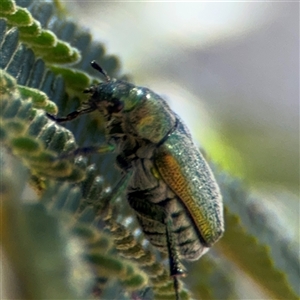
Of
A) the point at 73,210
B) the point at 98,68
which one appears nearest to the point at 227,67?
the point at 98,68

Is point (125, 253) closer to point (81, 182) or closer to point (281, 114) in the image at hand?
point (81, 182)

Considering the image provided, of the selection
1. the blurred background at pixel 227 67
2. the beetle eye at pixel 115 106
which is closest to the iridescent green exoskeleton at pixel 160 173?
A: the beetle eye at pixel 115 106

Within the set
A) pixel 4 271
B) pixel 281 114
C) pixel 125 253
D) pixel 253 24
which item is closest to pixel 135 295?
pixel 125 253

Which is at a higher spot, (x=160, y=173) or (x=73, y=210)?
(x=160, y=173)

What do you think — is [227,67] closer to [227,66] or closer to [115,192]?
[227,66]

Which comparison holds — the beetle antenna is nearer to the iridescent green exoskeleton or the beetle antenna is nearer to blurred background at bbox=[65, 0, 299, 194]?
the iridescent green exoskeleton

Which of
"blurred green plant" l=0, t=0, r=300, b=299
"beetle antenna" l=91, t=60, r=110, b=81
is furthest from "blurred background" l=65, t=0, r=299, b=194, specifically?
"beetle antenna" l=91, t=60, r=110, b=81

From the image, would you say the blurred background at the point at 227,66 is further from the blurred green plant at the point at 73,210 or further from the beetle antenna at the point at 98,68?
the beetle antenna at the point at 98,68
